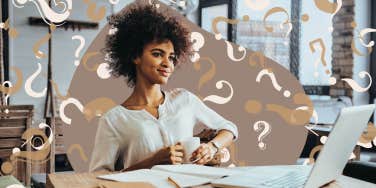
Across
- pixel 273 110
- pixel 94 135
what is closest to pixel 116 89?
pixel 94 135

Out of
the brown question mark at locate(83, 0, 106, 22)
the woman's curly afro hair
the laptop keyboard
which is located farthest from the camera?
the brown question mark at locate(83, 0, 106, 22)

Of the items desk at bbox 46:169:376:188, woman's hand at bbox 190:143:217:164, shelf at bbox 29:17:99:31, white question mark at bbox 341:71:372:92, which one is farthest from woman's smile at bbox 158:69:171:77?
shelf at bbox 29:17:99:31

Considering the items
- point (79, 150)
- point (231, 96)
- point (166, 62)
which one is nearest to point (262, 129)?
point (231, 96)

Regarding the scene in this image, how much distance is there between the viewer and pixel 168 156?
81.9 inches

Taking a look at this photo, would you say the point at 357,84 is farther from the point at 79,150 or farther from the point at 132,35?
the point at 79,150

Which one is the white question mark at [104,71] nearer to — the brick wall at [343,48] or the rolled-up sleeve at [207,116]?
the rolled-up sleeve at [207,116]

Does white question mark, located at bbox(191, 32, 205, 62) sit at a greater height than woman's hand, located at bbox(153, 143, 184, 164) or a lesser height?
greater

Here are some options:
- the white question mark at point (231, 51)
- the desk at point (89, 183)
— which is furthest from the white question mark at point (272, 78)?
the desk at point (89, 183)

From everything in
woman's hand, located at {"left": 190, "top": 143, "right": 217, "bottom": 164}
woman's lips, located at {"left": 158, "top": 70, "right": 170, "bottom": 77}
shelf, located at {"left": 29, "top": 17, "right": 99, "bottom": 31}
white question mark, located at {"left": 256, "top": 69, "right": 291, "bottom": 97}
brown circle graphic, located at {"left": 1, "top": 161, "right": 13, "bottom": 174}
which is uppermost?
shelf, located at {"left": 29, "top": 17, "right": 99, "bottom": 31}

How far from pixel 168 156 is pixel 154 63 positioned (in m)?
0.42

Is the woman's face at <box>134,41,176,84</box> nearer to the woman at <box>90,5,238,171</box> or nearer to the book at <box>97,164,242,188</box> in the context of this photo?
the woman at <box>90,5,238,171</box>

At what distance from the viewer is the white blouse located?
2104 mm

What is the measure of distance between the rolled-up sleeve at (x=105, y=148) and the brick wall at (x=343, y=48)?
344 cm

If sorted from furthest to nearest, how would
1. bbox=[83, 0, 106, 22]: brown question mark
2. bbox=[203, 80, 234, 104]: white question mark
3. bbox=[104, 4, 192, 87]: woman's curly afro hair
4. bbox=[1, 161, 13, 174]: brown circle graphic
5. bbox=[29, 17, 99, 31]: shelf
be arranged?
bbox=[29, 17, 99, 31]: shelf → bbox=[1, 161, 13, 174]: brown circle graphic → bbox=[83, 0, 106, 22]: brown question mark → bbox=[203, 80, 234, 104]: white question mark → bbox=[104, 4, 192, 87]: woman's curly afro hair
